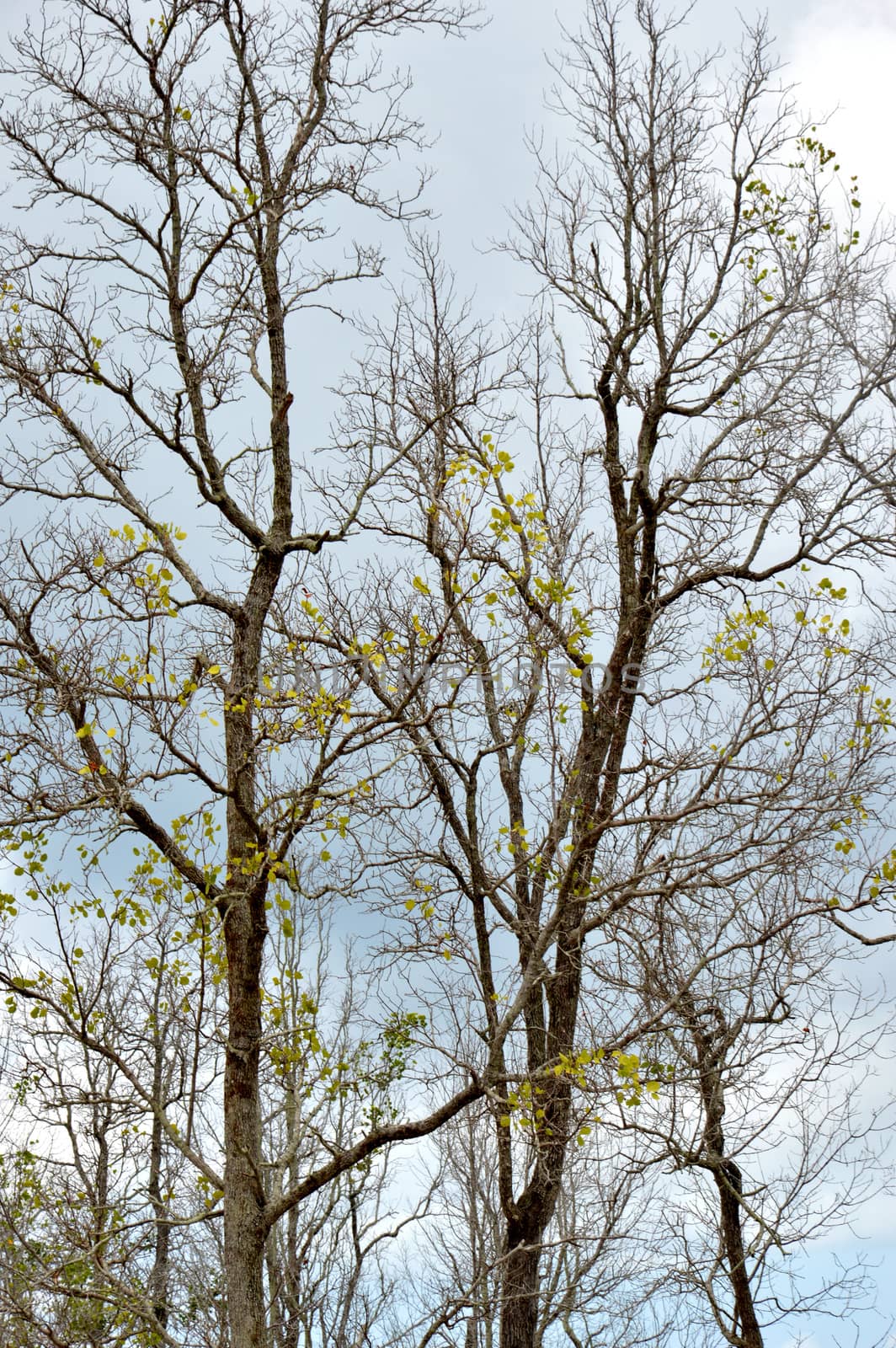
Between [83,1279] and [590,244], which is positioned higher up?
[590,244]

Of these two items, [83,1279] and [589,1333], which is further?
[83,1279]

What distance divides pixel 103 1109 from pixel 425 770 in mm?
6625

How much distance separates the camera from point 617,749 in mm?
10938

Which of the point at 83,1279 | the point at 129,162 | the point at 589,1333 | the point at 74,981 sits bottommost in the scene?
the point at 589,1333

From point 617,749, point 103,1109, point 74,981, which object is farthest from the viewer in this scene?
point 103,1109

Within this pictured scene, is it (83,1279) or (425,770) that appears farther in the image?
(83,1279)

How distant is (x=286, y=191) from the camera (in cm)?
1045

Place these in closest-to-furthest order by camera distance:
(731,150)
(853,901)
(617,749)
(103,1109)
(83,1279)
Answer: (853,901), (617,749), (731,150), (83,1279), (103,1109)

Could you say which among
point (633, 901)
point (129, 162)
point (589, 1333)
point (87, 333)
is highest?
point (129, 162)

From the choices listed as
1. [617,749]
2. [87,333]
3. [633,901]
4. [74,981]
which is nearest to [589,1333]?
[633,901]

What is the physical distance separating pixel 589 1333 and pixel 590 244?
36.0 feet

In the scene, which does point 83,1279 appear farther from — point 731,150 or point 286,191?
point 731,150

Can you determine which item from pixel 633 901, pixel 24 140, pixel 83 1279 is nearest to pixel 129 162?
pixel 24 140

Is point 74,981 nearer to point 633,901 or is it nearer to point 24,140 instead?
point 633,901
